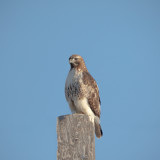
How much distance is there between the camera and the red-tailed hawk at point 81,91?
19.2ft

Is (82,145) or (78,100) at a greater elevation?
(78,100)

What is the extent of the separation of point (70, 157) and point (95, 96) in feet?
9.17

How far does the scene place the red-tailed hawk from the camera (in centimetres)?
586

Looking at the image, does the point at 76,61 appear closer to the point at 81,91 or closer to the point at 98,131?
the point at 81,91

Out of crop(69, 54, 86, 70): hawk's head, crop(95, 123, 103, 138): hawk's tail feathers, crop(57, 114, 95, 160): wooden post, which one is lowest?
crop(57, 114, 95, 160): wooden post

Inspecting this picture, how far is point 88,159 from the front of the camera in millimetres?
3447

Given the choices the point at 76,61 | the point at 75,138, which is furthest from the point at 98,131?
the point at 75,138

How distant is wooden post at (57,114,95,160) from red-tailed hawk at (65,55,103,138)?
2.08 m

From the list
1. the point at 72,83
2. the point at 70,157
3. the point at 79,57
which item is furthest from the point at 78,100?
the point at 70,157

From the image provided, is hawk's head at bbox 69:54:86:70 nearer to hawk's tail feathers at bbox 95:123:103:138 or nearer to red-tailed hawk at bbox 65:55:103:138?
red-tailed hawk at bbox 65:55:103:138

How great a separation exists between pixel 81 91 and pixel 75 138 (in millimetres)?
2346

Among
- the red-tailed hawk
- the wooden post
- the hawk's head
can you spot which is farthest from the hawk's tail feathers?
the wooden post

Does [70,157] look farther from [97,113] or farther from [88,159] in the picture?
[97,113]

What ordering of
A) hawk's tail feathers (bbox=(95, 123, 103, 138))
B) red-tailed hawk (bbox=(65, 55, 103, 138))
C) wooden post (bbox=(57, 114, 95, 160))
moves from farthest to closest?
1. hawk's tail feathers (bbox=(95, 123, 103, 138))
2. red-tailed hawk (bbox=(65, 55, 103, 138))
3. wooden post (bbox=(57, 114, 95, 160))
